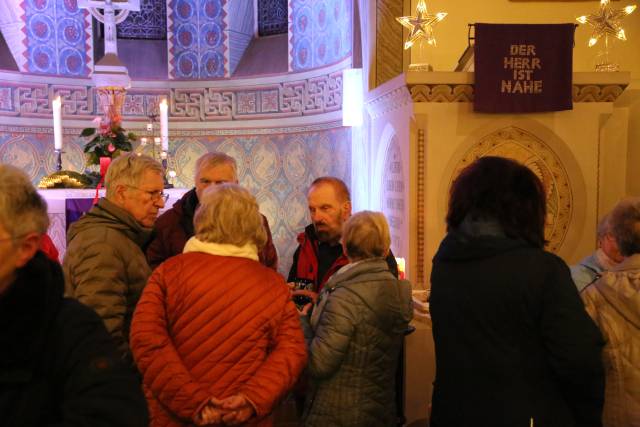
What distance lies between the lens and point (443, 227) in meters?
4.30

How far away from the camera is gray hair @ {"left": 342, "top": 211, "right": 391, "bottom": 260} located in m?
2.31

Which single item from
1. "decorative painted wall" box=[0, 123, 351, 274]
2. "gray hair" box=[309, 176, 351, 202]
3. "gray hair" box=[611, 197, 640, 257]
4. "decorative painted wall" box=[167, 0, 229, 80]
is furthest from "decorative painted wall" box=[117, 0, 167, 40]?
"gray hair" box=[611, 197, 640, 257]

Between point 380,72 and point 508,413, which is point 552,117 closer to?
point 380,72

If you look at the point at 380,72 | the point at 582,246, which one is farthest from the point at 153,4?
the point at 582,246

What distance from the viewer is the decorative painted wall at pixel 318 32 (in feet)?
22.7

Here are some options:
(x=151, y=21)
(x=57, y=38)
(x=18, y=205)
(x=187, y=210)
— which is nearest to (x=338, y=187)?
(x=187, y=210)

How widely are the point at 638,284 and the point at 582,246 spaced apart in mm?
2613

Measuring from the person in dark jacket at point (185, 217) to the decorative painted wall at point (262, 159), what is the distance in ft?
13.9

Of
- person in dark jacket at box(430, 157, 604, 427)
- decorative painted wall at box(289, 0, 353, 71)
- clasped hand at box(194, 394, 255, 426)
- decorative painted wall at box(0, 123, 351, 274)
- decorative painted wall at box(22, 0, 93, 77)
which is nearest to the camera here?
person in dark jacket at box(430, 157, 604, 427)

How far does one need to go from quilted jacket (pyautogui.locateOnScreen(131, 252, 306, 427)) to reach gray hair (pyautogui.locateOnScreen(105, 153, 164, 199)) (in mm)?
505

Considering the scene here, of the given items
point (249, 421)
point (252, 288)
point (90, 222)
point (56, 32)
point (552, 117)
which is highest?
point (56, 32)

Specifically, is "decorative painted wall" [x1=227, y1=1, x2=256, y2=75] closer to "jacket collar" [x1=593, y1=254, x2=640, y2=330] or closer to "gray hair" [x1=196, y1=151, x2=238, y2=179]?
"gray hair" [x1=196, y1=151, x2=238, y2=179]

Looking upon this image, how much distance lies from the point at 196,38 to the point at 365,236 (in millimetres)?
6475

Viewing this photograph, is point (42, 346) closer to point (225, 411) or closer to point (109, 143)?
point (225, 411)
